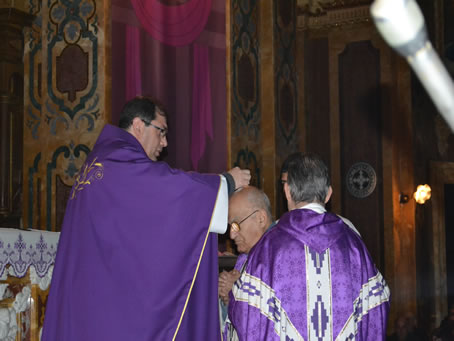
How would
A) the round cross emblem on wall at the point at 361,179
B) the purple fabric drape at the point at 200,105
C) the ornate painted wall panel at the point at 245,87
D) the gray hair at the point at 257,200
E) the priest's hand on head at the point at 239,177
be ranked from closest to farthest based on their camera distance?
the priest's hand on head at the point at 239,177 → the gray hair at the point at 257,200 → the purple fabric drape at the point at 200,105 → the ornate painted wall panel at the point at 245,87 → the round cross emblem on wall at the point at 361,179

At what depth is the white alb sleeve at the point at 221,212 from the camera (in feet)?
9.74

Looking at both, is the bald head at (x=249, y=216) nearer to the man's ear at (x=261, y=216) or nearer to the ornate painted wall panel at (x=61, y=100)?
the man's ear at (x=261, y=216)

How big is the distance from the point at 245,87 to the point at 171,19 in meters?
1.66

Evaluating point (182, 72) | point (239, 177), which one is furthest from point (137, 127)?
point (182, 72)

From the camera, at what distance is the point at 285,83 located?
293 inches

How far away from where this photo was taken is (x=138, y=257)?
2898mm

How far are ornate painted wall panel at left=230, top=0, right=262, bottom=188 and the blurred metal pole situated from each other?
5861mm

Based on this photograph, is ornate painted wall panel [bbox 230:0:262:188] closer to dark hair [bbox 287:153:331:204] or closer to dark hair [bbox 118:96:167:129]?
dark hair [bbox 118:96:167:129]

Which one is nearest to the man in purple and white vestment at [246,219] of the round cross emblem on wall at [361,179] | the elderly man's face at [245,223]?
the elderly man's face at [245,223]

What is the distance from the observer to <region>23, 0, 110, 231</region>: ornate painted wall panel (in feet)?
16.4

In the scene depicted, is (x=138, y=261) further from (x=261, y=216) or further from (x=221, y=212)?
(x=261, y=216)

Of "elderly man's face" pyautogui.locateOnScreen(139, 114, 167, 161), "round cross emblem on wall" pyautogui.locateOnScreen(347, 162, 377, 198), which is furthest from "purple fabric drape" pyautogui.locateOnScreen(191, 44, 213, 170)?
"round cross emblem on wall" pyautogui.locateOnScreen(347, 162, 377, 198)

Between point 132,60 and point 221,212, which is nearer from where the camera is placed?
point 221,212

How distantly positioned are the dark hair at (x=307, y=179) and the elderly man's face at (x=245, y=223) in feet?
2.28
